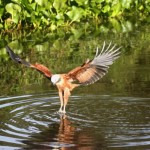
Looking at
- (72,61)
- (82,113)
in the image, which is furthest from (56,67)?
(82,113)

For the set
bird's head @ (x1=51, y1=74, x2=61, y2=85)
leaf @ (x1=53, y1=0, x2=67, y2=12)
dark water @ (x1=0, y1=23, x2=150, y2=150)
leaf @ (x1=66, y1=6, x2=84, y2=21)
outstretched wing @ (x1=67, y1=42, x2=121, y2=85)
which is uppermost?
leaf @ (x1=53, y1=0, x2=67, y2=12)

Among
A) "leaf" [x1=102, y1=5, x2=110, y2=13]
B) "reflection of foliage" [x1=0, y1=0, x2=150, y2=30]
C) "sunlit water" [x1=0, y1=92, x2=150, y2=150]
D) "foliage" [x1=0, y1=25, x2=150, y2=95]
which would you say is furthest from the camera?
"leaf" [x1=102, y1=5, x2=110, y2=13]

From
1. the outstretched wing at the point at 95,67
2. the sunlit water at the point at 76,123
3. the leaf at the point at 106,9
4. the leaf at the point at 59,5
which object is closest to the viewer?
the sunlit water at the point at 76,123

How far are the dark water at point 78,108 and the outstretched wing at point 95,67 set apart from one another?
56 cm

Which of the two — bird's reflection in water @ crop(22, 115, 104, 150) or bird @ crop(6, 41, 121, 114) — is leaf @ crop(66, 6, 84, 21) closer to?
bird @ crop(6, 41, 121, 114)

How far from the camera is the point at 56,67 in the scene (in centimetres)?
1260

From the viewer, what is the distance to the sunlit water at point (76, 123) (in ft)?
22.7

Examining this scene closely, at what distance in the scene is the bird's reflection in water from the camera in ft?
22.3

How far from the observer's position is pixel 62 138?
283 inches

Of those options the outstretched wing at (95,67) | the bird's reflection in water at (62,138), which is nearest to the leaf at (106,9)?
the outstretched wing at (95,67)

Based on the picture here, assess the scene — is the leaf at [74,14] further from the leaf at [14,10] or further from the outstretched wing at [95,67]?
the outstretched wing at [95,67]

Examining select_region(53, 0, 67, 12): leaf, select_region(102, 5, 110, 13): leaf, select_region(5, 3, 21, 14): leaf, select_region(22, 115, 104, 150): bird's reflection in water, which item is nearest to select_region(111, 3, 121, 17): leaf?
select_region(102, 5, 110, 13): leaf

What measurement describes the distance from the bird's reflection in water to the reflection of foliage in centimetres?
1055

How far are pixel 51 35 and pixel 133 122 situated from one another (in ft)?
34.4
